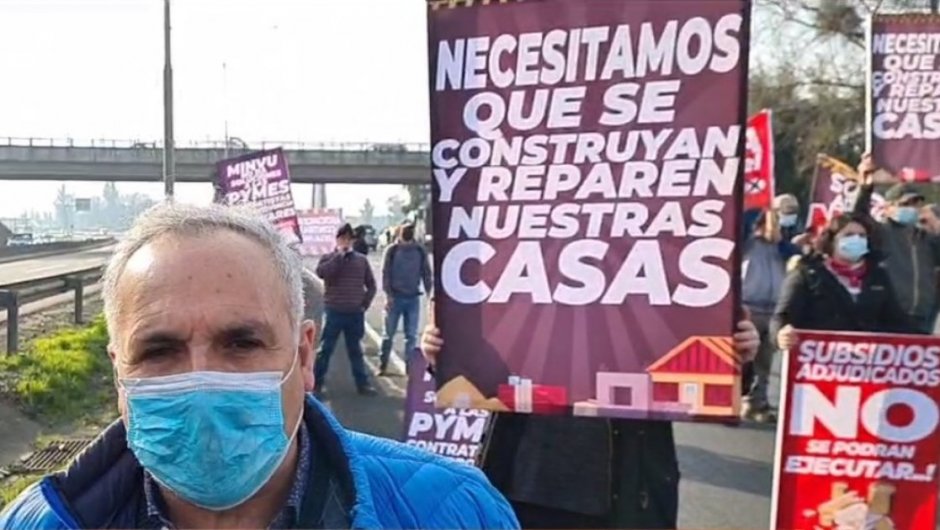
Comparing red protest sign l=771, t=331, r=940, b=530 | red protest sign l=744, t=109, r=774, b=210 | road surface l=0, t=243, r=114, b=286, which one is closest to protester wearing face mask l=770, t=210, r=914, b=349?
red protest sign l=771, t=331, r=940, b=530

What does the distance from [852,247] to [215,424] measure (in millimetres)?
5015

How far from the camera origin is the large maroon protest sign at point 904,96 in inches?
289

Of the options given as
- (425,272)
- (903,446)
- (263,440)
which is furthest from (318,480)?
(425,272)

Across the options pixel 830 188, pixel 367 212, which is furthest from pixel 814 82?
pixel 367 212

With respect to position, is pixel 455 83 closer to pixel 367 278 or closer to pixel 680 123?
pixel 680 123

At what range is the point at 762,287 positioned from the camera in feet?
30.7

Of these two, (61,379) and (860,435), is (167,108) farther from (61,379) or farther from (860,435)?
(860,435)

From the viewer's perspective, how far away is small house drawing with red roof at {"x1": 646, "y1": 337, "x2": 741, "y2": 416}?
3.11m

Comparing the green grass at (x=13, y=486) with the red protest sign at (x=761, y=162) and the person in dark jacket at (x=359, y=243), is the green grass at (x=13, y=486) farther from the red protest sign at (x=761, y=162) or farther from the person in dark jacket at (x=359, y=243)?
the red protest sign at (x=761, y=162)

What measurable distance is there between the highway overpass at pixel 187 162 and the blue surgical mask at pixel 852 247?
1809 inches

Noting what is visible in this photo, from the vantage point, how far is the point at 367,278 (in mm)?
11375

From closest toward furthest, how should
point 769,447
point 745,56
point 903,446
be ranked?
1. point 745,56
2. point 903,446
3. point 769,447

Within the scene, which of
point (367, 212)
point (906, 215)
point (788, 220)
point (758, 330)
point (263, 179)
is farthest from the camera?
point (367, 212)

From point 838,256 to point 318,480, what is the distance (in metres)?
4.93
